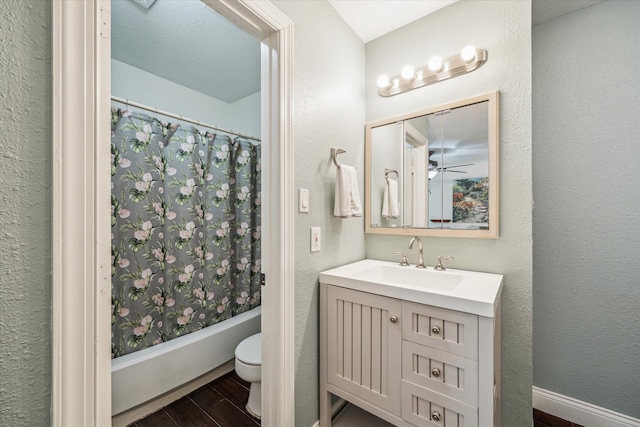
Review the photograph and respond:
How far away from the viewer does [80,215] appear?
613 millimetres

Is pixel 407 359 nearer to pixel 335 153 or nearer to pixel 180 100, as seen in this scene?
pixel 335 153

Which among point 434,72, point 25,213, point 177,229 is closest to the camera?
point 25,213

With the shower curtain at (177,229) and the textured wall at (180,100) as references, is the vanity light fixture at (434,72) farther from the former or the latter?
the textured wall at (180,100)

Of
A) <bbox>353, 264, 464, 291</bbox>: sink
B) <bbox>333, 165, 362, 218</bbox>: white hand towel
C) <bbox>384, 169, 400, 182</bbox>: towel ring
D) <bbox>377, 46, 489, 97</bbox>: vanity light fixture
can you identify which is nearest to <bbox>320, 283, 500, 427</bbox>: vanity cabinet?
<bbox>353, 264, 464, 291</bbox>: sink

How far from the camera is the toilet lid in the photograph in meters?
1.51

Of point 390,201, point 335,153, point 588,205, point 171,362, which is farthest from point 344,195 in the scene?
point 171,362

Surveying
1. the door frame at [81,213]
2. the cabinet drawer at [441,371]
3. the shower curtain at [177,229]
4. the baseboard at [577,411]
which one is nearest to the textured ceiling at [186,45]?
the shower curtain at [177,229]

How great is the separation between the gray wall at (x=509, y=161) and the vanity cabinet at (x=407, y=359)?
20cm

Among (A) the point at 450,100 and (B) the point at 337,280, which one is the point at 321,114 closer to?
(A) the point at 450,100

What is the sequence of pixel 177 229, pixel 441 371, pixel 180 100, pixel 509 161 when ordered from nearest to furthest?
pixel 441 371 → pixel 509 161 → pixel 177 229 → pixel 180 100

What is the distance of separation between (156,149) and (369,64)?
61.7 inches

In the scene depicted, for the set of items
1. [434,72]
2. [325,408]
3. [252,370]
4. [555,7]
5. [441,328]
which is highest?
[555,7]

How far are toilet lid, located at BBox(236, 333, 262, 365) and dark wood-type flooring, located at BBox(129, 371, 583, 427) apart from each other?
35cm

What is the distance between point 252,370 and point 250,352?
13 cm
